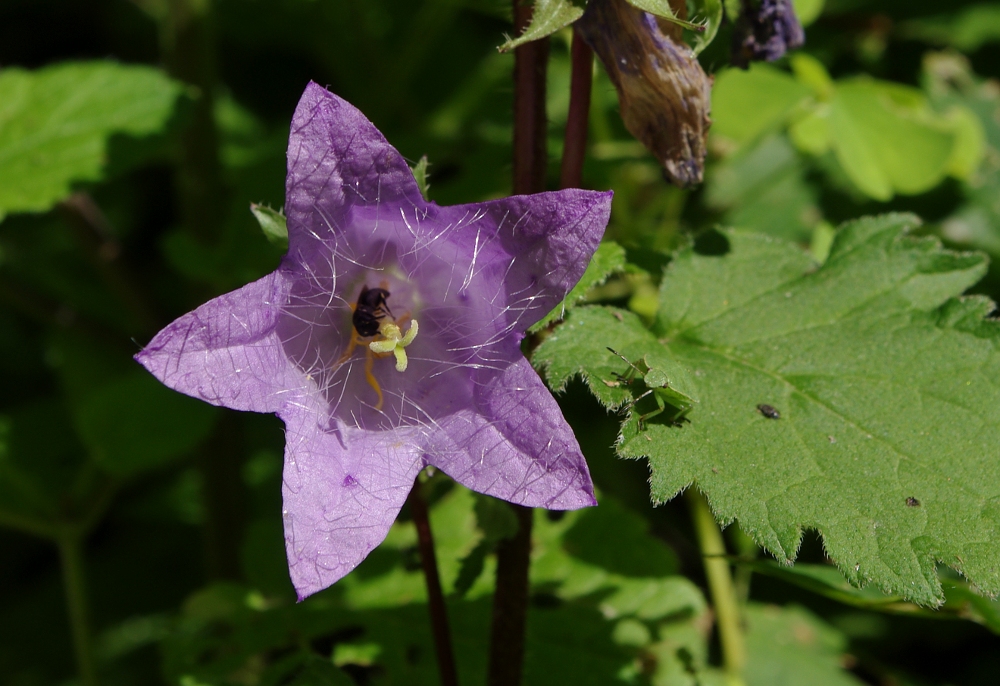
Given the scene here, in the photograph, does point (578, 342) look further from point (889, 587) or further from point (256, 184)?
point (256, 184)

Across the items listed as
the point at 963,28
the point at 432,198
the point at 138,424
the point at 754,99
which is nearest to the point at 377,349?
the point at 432,198

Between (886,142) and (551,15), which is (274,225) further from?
(886,142)

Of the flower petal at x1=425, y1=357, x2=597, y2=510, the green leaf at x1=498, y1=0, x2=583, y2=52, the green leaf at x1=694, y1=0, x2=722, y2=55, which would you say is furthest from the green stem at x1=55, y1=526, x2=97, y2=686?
the green leaf at x1=694, y1=0, x2=722, y2=55

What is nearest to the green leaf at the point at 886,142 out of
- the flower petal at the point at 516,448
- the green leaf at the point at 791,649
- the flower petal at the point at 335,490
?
the green leaf at the point at 791,649

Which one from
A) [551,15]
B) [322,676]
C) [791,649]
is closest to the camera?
[551,15]

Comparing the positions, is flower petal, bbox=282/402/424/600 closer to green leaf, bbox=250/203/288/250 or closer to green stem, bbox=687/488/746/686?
green leaf, bbox=250/203/288/250
